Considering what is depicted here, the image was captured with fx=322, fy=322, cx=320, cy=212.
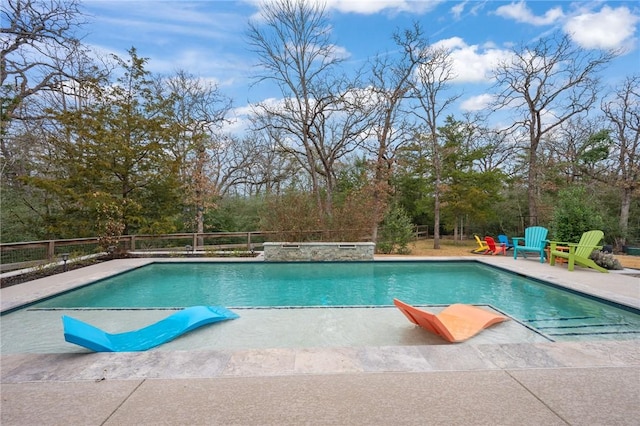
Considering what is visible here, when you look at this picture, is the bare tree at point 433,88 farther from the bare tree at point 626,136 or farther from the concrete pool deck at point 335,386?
the concrete pool deck at point 335,386

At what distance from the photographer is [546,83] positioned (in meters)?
13.5

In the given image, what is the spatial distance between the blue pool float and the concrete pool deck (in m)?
0.16

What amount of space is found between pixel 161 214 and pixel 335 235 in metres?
6.91

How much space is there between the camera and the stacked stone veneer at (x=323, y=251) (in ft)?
33.1

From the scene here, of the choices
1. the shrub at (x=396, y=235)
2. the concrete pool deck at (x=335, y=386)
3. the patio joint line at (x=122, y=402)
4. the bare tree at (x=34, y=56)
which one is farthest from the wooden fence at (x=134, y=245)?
the patio joint line at (x=122, y=402)

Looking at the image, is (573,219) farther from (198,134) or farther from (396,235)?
(198,134)

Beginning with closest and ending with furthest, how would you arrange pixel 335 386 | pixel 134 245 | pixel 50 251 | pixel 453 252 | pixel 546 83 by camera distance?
pixel 335 386
pixel 50 251
pixel 134 245
pixel 546 83
pixel 453 252

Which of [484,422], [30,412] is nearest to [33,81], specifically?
[30,412]

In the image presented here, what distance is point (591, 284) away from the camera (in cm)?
611

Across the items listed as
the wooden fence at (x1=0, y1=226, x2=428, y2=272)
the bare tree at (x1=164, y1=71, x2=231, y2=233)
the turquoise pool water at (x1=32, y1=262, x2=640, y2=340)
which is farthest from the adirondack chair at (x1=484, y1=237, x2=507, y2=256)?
the bare tree at (x1=164, y1=71, x2=231, y2=233)

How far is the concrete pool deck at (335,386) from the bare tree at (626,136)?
1490 centimetres

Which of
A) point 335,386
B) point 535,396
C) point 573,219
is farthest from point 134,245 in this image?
point 573,219

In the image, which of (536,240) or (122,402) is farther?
(536,240)

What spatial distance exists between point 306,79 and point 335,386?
14.8 m
